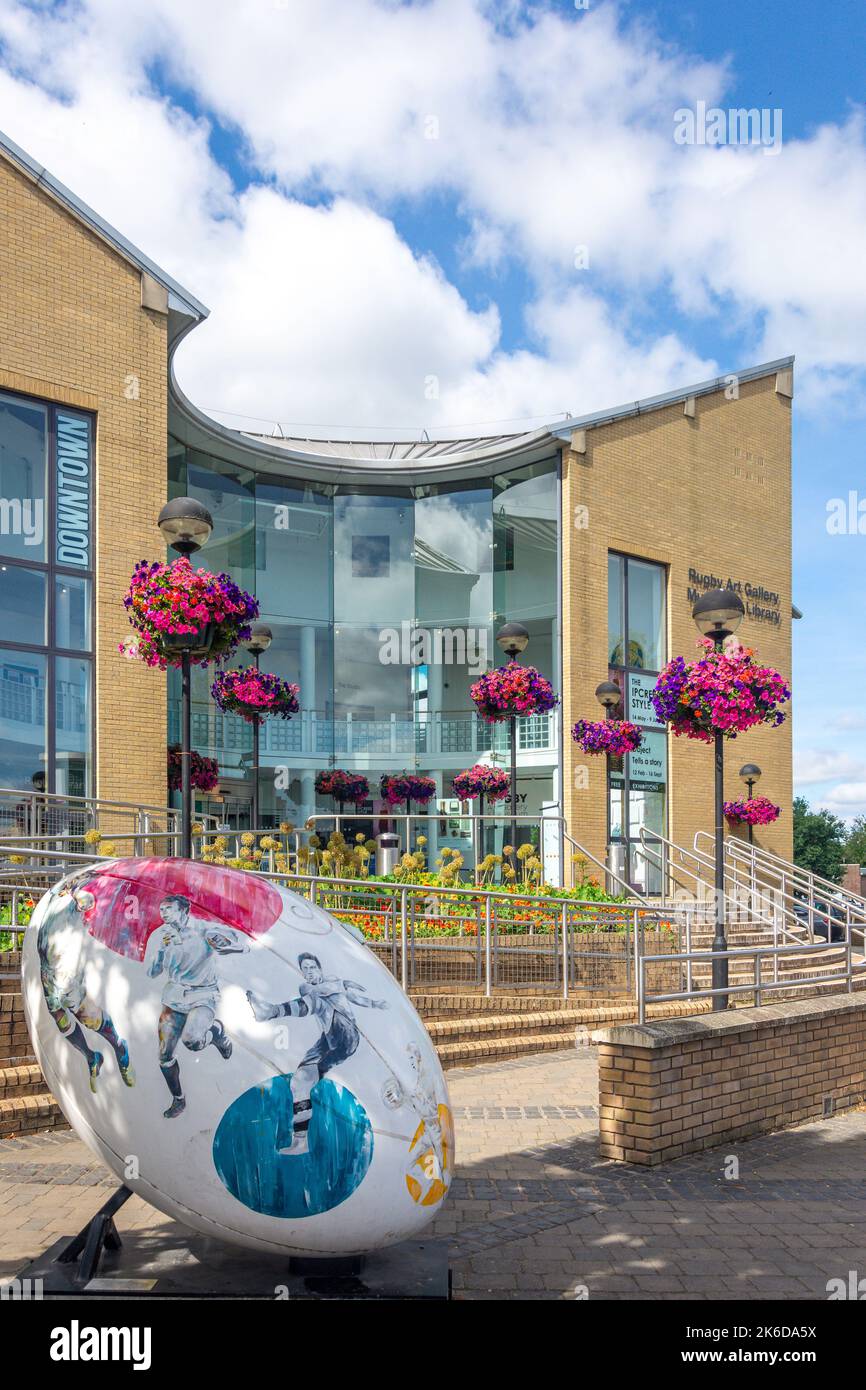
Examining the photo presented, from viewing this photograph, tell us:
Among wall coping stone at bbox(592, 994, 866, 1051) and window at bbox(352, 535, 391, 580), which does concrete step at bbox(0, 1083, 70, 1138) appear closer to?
wall coping stone at bbox(592, 994, 866, 1051)

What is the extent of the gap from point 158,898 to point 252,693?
1209 centimetres

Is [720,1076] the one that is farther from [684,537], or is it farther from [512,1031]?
[684,537]

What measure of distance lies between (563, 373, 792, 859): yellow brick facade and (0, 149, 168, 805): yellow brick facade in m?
8.68

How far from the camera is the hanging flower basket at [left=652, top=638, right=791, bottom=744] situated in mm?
11719

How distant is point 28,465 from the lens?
52.5ft

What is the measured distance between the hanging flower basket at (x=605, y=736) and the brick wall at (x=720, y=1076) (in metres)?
10.2

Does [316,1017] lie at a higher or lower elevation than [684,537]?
lower

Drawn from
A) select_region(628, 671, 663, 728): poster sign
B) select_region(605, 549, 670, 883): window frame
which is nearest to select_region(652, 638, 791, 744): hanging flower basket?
select_region(605, 549, 670, 883): window frame

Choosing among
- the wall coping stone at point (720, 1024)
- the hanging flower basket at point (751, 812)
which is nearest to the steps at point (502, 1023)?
the wall coping stone at point (720, 1024)

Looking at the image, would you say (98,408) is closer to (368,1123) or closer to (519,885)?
(519,885)

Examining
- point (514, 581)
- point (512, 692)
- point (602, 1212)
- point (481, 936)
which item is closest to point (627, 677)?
point (514, 581)

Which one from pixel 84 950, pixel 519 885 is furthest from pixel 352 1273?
pixel 519 885

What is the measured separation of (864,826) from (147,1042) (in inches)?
4760

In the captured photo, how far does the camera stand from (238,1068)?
429 centimetres
